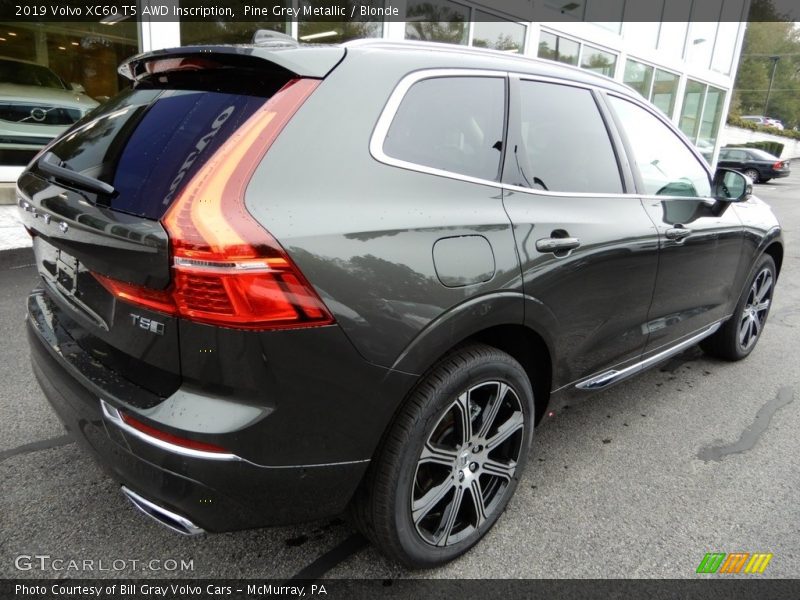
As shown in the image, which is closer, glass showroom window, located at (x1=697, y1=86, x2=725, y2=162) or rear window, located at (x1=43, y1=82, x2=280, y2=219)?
rear window, located at (x1=43, y1=82, x2=280, y2=219)

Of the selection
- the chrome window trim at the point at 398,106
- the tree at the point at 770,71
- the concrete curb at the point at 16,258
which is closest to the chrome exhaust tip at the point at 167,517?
the chrome window trim at the point at 398,106

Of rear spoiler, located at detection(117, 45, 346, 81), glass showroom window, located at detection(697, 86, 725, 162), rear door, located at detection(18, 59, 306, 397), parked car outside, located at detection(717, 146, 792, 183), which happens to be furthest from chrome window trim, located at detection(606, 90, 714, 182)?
parked car outside, located at detection(717, 146, 792, 183)

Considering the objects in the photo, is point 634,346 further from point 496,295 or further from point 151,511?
point 151,511

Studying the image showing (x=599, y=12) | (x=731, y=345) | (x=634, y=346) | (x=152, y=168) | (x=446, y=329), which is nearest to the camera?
(x=152, y=168)

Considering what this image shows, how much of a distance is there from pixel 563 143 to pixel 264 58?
4.35 feet

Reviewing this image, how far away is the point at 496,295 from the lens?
1880 millimetres

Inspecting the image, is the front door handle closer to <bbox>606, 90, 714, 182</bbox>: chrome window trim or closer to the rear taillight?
<bbox>606, 90, 714, 182</bbox>: chrome window trim

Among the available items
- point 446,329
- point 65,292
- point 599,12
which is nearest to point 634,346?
point 446,329

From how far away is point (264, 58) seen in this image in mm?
1646

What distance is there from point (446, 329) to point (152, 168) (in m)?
0.97

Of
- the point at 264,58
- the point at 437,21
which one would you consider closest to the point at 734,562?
the point at 264,58

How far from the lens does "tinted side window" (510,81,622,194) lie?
7.29 ft

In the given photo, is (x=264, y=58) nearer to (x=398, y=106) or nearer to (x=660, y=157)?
(x=398, y=106)

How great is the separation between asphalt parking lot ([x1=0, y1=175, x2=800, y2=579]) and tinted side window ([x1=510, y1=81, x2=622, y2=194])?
1319 mm
